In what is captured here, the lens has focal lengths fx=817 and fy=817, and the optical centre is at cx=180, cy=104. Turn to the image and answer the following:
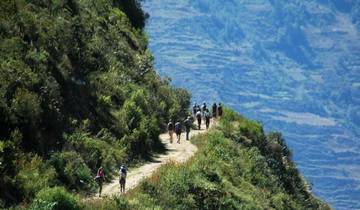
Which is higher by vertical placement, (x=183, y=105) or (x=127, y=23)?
(x=127, y=23)

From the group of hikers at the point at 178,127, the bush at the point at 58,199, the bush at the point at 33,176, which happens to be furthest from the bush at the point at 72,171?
the bush at the point at 58,199

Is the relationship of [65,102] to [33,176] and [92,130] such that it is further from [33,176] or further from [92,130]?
[33,176]

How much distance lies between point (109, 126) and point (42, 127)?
876 cm

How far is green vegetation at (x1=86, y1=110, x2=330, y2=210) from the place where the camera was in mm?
31375

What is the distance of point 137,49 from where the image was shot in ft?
202

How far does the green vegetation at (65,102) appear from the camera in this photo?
28.6 metres

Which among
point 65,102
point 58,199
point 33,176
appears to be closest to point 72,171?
point 33,176

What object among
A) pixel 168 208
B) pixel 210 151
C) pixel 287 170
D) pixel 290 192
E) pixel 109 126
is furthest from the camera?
pixel 287 170

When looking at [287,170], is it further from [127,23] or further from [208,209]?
[208,209]

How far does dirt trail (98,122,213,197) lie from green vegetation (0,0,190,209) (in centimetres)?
86

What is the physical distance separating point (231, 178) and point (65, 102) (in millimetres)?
9144

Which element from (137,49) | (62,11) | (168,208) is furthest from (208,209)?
(137,49)

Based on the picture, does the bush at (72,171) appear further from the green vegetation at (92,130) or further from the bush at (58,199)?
the bush at (58,199)

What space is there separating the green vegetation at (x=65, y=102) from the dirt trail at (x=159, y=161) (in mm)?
863
